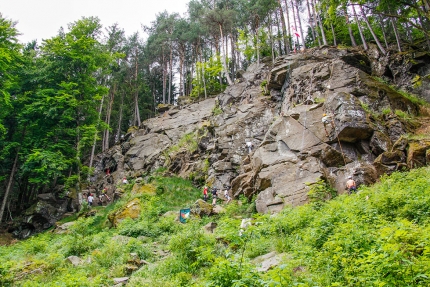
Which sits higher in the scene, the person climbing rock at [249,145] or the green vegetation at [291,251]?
the person climbing rock at [249,145]

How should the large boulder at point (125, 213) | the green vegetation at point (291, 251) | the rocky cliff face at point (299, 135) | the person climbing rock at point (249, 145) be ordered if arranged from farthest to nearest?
the person climbing rock at point (249, 145) → the large boulder at point (125, 213) → the rocky cliff face at point (299, 135) → the green vegetation at point (291, 251)

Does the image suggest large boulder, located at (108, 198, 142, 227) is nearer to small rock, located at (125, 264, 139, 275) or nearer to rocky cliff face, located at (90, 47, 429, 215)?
rocky cliff face, located at (90, 47, 429, 215)

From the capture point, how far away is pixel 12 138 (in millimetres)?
23328

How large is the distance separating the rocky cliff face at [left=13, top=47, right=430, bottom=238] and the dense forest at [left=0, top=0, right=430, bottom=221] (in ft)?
10.1

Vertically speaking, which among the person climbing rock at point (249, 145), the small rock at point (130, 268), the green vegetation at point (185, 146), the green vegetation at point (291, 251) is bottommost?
the small rock at point (130, 268)

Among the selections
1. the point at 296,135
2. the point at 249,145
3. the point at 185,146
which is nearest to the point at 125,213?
the point at 249,145

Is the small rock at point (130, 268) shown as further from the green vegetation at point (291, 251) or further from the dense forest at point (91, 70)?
the dense forest at point (91, 70)

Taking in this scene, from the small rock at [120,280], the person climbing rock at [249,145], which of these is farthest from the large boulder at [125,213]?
the small rock at [120,280]

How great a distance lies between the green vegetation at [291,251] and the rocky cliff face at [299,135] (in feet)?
6.59

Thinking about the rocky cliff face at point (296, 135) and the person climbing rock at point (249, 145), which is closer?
the rocky cliff face at point (296, 135)

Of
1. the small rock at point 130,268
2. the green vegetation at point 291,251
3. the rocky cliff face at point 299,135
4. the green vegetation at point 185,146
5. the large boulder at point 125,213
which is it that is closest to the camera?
the green vegetation at point 291,251

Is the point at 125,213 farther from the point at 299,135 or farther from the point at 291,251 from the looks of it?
the point at 291,251

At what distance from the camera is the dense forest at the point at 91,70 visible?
20594 mm

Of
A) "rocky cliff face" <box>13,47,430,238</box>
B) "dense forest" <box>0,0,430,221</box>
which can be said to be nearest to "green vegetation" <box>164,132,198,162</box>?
"rocky cliff face" <box>13,47,430,238</box>
